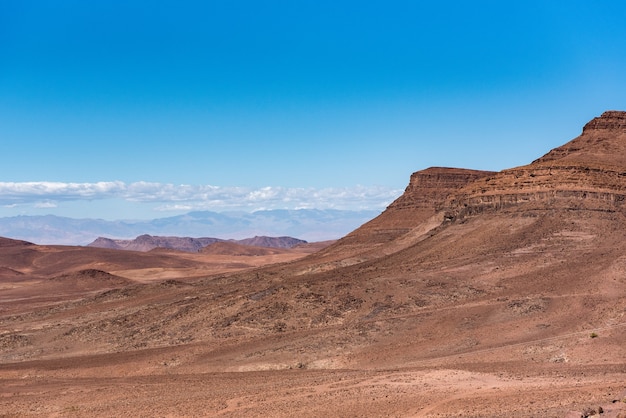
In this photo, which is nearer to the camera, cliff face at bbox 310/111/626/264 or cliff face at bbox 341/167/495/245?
cliff face at bbox 310/111/626/264

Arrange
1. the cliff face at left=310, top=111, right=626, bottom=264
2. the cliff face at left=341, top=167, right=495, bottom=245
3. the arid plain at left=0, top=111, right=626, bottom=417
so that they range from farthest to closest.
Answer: the cliff face at left=341, top=167, right=495, bottom=245
the cliff face at left=310, top=111, right=626, bottom=264
the arid plain at left=0, top=111, right=626, bottom=417

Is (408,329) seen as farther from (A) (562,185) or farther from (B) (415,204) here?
(B) (415,204)

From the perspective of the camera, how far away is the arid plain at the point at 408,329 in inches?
1109

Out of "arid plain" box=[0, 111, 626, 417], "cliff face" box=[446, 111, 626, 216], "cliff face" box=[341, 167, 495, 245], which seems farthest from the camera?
"cliff face" box=[341, 167, 495, 245]

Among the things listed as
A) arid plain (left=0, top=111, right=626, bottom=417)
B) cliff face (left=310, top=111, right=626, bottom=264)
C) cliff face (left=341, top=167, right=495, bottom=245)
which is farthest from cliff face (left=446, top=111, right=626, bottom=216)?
cliff face (left=341, top=167, right=495, bottom=245)

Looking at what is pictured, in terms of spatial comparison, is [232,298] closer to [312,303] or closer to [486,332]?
[312,303]

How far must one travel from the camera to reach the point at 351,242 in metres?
110

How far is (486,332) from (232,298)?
67.9ft

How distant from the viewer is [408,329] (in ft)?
142

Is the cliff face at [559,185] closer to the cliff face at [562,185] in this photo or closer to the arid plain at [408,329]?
the cliff face at [562,185]

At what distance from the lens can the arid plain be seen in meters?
28.2

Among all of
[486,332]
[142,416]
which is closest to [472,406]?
[142,416]

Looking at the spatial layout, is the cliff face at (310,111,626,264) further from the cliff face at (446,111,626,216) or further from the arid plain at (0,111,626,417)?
the arid plain at (0,111,626,417)

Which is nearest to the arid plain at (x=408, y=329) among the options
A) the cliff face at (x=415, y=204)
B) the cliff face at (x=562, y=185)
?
the cliff face at (x=562, y=185)
